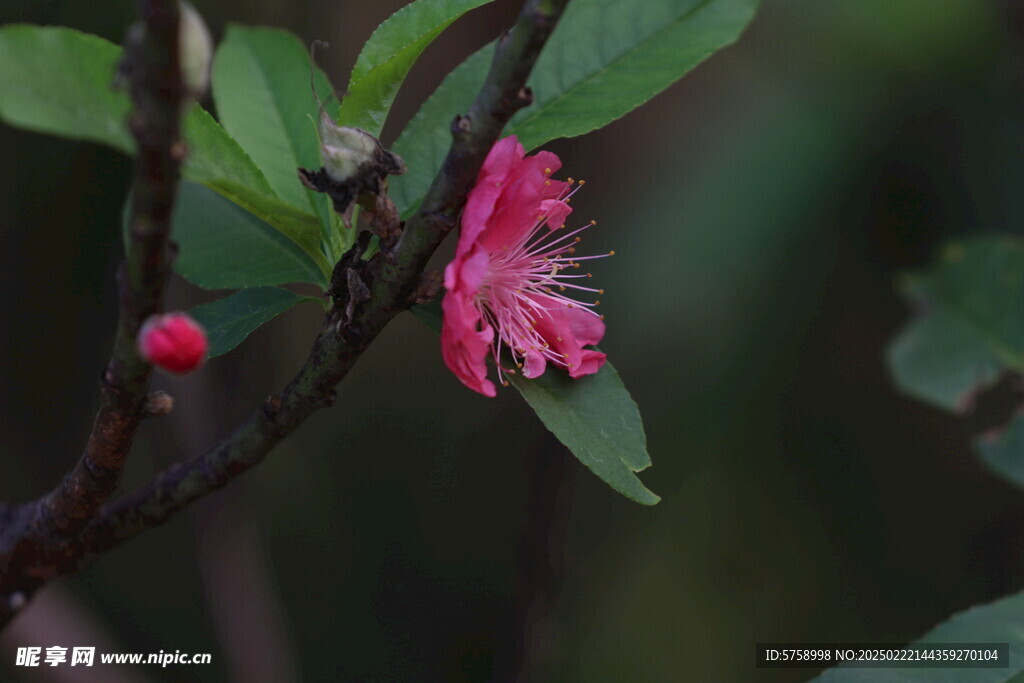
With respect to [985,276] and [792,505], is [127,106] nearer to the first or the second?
[985,276]

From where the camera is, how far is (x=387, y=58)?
88 centimetres

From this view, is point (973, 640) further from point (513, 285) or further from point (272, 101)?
point (272, 101)

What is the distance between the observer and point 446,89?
1021 mm

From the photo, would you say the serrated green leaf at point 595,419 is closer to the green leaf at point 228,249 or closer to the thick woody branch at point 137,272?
the green leaf at point 228,249

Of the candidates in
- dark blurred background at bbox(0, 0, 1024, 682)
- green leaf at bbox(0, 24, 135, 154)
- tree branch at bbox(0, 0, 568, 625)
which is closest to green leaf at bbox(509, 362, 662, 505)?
tree branch at bbox(0, 0, 568, 625)

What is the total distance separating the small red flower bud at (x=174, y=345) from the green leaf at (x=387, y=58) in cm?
35

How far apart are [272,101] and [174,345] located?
565 millimetres

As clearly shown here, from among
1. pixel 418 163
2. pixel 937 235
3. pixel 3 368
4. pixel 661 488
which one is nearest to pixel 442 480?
pixel 661 488

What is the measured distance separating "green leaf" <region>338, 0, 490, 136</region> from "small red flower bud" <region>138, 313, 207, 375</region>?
354mm

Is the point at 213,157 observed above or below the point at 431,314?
above

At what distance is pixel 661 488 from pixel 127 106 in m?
2.31

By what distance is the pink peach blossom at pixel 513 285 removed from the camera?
821 millimetres

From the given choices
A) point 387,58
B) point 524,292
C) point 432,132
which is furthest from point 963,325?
point 387,58

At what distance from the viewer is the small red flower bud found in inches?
24.3
